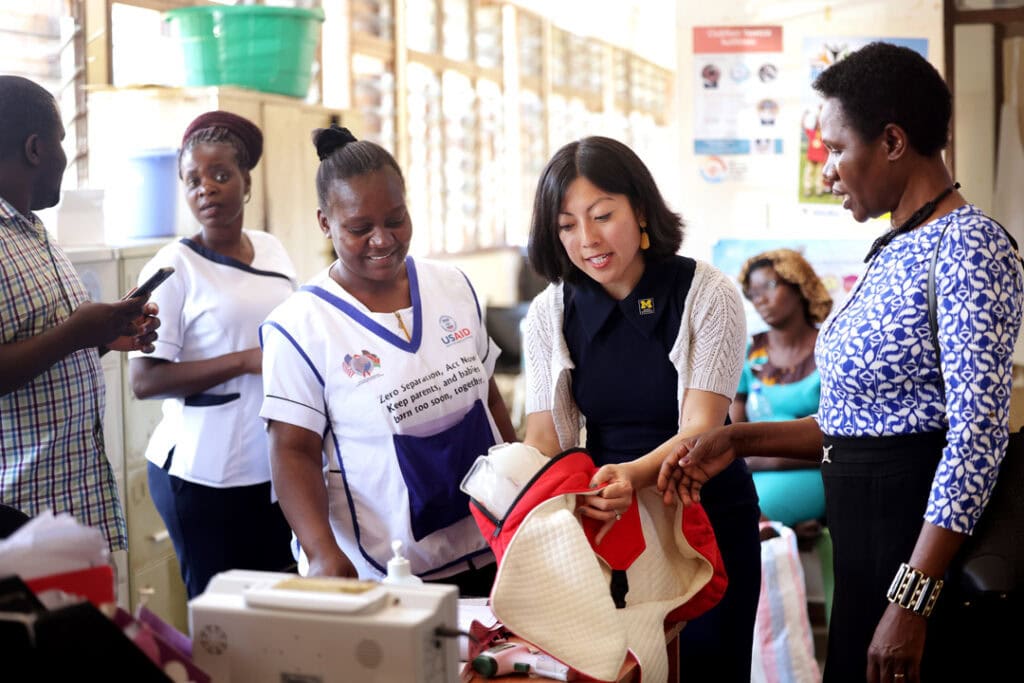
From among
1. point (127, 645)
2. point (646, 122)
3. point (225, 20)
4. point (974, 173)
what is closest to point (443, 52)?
point (225, 20)

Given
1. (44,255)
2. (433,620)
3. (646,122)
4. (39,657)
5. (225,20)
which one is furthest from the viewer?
(646,122)

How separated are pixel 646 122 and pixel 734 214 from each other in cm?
918

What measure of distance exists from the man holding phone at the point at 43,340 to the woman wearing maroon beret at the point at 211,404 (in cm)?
28

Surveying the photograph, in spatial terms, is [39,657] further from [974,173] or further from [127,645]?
[974,173]

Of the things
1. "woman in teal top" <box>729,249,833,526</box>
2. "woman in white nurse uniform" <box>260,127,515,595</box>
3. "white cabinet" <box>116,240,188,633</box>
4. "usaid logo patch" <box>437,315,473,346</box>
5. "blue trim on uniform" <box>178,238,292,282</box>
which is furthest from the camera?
"woman in teal top" <box>729,249,833,526</box>

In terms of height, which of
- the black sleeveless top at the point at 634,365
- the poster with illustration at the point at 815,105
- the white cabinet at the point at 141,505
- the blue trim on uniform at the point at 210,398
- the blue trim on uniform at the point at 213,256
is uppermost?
the poster with illustration at the point at 815,105

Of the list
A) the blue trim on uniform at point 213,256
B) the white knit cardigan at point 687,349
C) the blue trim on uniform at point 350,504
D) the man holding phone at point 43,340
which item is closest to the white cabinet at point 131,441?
the blue trim on uniform at point 213,256

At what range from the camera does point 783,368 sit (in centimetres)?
392

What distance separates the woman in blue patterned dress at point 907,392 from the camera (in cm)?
166

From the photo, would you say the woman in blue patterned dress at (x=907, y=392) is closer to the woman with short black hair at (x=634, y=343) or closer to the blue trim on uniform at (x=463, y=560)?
the woman with short black hair at (x=634, y=343)

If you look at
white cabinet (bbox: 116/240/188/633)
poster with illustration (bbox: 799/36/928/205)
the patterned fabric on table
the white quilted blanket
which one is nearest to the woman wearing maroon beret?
white cabinet (bbox: 116/240/188/633)

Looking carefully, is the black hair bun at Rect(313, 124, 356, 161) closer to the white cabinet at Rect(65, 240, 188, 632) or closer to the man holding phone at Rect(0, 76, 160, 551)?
the man holding phone at Rect(0, 76, 160, 551)

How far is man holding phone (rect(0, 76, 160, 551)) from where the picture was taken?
2289 mm

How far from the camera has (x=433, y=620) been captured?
4.26ft
